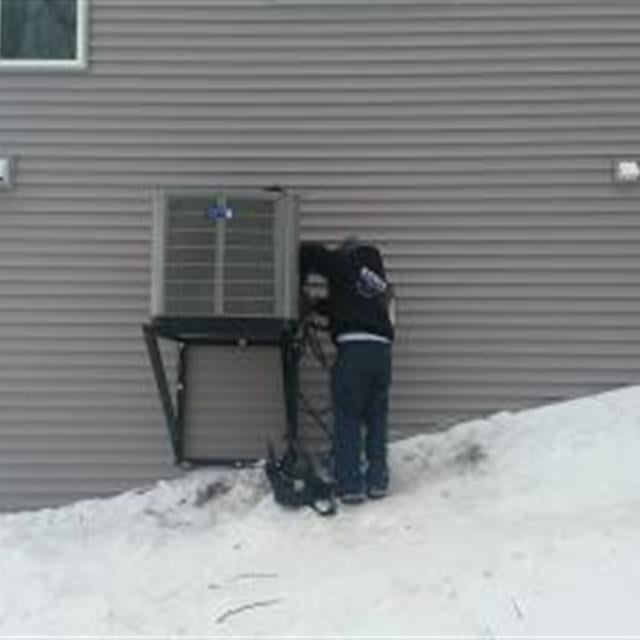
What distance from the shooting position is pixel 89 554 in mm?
9562

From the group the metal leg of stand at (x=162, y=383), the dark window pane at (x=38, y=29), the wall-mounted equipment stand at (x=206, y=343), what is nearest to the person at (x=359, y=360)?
the wall-mounted equipment stand at (x=206, y=343)

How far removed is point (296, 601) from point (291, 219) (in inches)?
95.3

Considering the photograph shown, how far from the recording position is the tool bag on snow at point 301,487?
379 inches

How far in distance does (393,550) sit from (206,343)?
2049mm

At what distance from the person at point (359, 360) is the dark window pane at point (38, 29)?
7.71 feet

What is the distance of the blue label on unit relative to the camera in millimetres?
9688

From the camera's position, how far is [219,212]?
31.8ft

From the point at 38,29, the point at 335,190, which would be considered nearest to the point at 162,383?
the point at 335,190

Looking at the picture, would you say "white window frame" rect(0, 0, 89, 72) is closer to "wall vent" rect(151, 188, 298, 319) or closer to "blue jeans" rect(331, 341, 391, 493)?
"wall vent" rect(151, 188, 298, 319)

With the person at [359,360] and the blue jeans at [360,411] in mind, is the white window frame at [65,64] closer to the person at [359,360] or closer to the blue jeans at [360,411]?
the person at [359,360]

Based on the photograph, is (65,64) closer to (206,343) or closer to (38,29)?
(38,29)

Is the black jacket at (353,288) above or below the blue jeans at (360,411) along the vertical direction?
above

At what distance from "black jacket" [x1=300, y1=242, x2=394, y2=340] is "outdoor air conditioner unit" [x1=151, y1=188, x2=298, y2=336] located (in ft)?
0.81

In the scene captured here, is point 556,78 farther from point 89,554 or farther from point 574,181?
point 89,554
